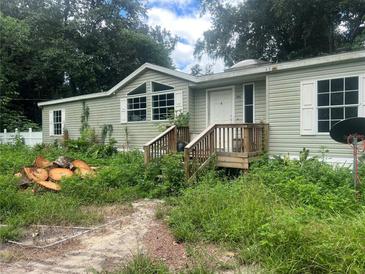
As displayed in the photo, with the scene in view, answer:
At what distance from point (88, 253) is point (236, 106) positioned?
23.5 ft

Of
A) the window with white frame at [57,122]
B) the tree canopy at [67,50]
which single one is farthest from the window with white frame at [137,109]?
the tree canopy at [67,50]

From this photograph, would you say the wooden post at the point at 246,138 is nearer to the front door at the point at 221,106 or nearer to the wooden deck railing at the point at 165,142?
the wooden deck railing at the point at 165,142

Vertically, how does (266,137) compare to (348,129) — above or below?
below

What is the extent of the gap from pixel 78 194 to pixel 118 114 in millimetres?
7297

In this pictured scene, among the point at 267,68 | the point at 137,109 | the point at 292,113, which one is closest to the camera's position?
the point at 292,113

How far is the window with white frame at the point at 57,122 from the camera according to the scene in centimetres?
1588

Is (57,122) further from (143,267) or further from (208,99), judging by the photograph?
(143,267)

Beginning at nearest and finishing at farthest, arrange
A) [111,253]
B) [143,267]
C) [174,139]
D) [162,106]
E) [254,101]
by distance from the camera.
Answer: [143,267]
[111,253]
[174,139]
[254,101]
[162,106]

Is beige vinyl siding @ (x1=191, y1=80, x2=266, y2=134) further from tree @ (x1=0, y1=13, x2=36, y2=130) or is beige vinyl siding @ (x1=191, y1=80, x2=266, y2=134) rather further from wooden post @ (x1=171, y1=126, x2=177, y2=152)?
tree @ (x1=0, y1=13, x2=36, y2=130)

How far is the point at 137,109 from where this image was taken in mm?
12484

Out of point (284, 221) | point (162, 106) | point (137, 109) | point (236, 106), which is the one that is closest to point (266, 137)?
point (236, 106)

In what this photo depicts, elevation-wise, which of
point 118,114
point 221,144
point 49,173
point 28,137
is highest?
point 118,114

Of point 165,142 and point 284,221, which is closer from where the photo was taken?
point 284,221

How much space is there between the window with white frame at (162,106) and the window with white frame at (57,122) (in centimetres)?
614
